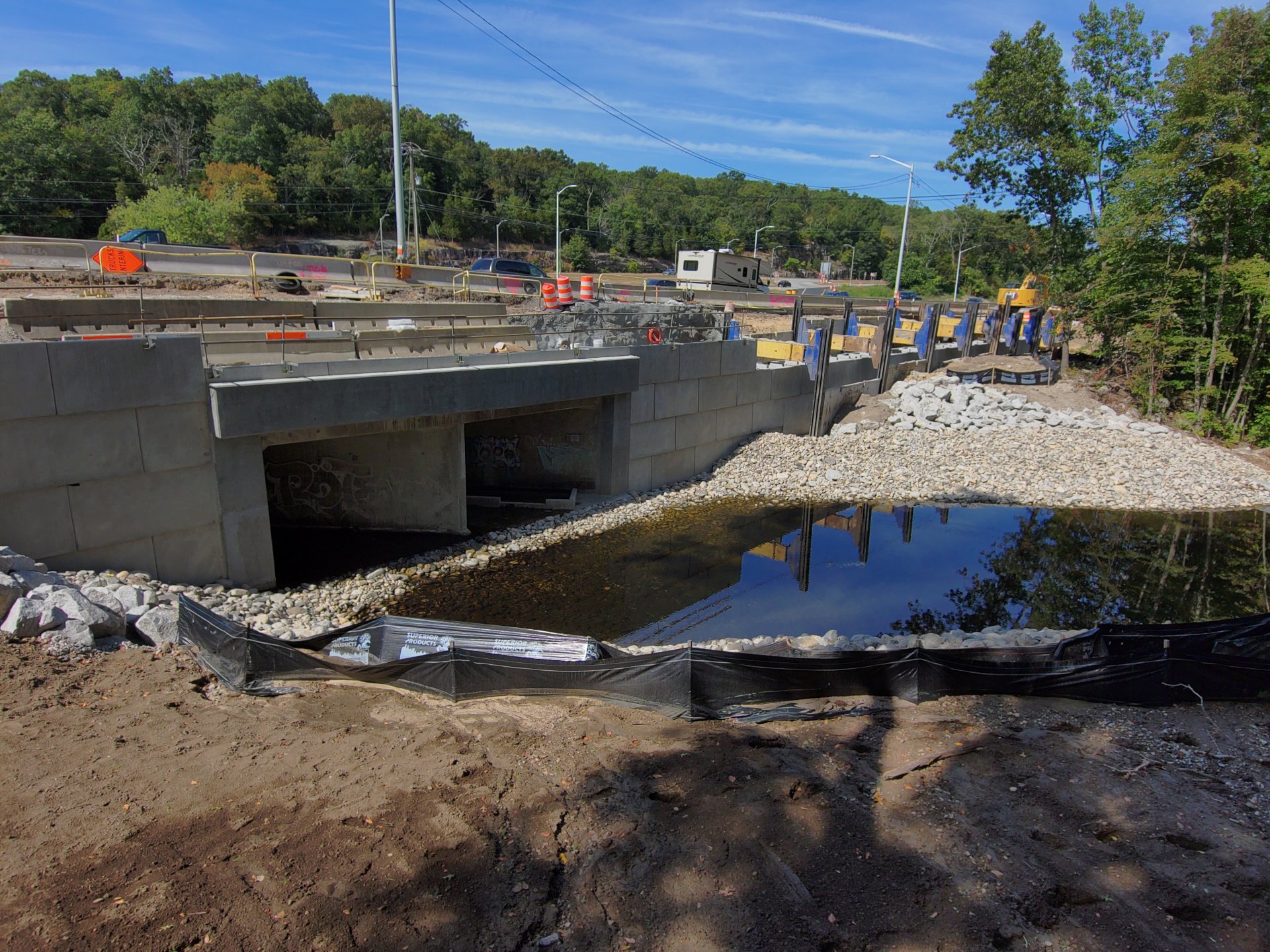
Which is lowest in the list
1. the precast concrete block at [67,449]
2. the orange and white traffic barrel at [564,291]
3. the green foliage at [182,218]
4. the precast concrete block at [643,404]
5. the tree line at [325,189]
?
the precast concrete block at [643,404]

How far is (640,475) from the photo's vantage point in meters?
19.2

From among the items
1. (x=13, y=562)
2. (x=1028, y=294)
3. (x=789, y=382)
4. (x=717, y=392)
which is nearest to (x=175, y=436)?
(x=13, y=562)

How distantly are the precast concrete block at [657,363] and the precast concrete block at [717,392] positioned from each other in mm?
1231

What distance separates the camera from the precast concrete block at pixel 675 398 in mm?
19109

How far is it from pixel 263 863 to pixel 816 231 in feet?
386

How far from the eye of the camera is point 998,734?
23.9 ft

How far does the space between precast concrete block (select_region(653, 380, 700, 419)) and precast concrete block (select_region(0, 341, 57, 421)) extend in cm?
1230

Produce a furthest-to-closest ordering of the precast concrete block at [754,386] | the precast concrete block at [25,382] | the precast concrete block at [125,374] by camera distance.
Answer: the precast concrete block at [754,386]
the precast concrete block at [125,374]
the precast concrete block at [25,382]

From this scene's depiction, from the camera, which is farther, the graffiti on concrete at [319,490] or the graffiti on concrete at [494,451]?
the graffiti on concrete at [494,451]

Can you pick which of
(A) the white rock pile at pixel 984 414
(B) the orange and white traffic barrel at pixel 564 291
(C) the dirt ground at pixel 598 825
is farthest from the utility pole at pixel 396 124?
(C) the dirt ground at pixel 598 825

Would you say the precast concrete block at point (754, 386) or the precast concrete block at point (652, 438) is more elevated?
the precast concrete block at point (754, 386)

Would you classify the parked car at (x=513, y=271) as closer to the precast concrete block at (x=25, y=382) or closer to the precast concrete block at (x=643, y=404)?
the precast concrete block at (x=643, y=404)

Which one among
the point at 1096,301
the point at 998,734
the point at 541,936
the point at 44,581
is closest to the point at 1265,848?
the point at 998,734

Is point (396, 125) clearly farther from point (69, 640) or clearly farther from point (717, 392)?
point (69, 640)
